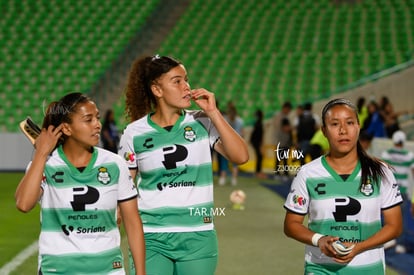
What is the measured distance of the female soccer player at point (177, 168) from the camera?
516cm

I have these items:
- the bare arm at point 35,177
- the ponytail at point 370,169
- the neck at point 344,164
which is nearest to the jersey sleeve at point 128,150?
the bare arm at point 35,177

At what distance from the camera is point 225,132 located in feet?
16.8

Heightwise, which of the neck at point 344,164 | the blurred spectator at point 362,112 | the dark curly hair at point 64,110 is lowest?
the blurred spectator at point 362,112

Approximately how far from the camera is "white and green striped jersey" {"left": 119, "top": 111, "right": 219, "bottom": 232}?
519 cm

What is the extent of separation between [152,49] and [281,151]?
26.1m

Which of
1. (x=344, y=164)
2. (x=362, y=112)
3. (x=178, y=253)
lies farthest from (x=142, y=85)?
(x=362, y=112)

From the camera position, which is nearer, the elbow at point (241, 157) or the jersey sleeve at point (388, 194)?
the jersey sleeve at point (388, 194)

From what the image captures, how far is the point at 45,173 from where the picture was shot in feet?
14.4

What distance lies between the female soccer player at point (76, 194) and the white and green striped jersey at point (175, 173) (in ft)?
2.36

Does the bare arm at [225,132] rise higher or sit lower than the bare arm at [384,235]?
higher

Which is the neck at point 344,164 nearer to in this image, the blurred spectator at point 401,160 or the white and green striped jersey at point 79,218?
the white and green striped jersey at point 79,218

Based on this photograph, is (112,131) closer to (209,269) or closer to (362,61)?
(362,61)

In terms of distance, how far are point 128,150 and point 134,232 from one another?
0.92 m

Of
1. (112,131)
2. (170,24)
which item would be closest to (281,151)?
(112,131)
